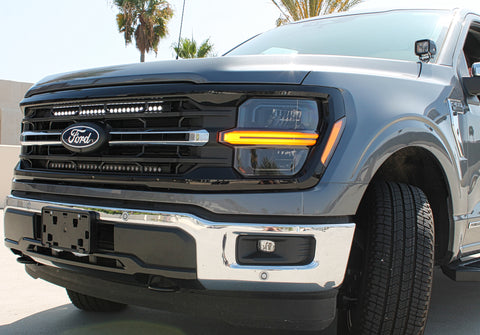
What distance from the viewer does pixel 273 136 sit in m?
1.77

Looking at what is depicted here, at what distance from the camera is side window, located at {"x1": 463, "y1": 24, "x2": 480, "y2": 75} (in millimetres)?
3123

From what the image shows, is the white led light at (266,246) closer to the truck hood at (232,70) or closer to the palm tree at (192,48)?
the truck hood at (232,70)

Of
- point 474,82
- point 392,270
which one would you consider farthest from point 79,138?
point 474,82

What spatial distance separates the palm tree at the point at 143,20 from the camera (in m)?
25.2

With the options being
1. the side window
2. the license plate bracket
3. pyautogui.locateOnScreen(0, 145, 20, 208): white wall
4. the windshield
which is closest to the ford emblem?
the license plate bracket

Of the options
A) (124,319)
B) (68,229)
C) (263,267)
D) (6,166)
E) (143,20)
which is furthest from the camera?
(143,20)

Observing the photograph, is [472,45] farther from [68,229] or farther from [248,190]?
[68,229]

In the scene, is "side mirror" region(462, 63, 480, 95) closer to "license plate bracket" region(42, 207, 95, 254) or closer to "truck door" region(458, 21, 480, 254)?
"truck door" region(458, 21, 480, 254)

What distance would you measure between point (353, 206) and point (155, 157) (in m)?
0.76

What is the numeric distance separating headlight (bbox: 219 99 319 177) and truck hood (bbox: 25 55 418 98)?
98mm

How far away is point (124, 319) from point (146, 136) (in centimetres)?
141

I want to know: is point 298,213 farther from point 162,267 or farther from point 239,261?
point 162,267

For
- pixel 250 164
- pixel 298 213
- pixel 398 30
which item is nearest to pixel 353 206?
pixel 298 213

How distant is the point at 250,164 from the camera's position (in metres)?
1.77
